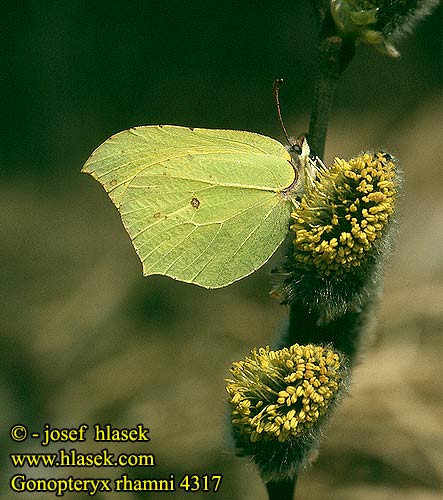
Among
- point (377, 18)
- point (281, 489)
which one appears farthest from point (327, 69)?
point (281, 489)

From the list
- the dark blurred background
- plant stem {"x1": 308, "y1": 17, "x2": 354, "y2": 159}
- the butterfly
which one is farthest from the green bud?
the dark blurred background

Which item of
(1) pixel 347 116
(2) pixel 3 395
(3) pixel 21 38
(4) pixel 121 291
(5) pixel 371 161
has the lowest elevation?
(2) pixel 3 395

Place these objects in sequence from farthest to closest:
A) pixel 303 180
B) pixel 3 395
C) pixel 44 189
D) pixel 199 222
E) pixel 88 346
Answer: pixel 44 189 < pixel 88 346 < pixel 3 395 < pixel 199 222 < pixel 303 180

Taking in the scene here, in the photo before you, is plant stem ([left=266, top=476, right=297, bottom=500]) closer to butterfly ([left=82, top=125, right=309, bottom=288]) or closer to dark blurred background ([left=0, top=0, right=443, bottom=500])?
butterfly ([left=82, top=125, right=309, bottom=288])

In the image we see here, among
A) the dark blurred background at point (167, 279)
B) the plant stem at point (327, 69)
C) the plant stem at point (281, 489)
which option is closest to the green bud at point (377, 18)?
the plant stem at point (327, 69)

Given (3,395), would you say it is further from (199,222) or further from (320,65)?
(320,65)

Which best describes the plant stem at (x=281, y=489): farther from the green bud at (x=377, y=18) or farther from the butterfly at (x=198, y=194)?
the green bud at (x=377, y=18)

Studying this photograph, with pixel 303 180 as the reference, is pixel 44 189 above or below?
below

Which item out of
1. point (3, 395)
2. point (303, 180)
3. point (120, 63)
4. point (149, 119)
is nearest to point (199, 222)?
point (303, 180)
